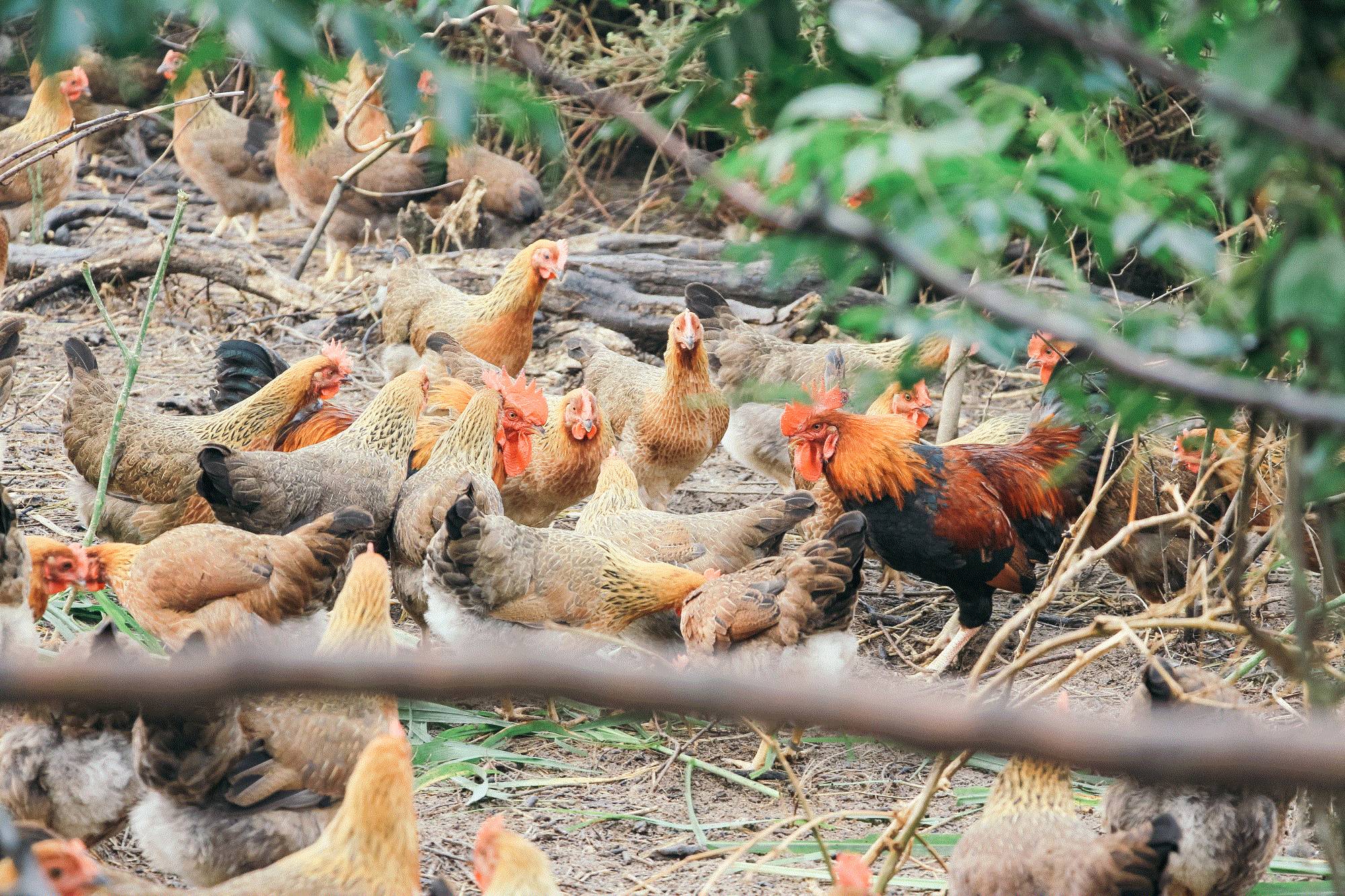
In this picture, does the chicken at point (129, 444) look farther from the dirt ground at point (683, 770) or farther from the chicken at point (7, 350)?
the dirt ground at point (683, 770)

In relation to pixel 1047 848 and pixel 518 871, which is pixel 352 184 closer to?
pixel 518 871

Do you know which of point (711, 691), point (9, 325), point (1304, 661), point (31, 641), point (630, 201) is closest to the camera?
point (711, 691)

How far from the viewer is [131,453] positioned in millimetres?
5191

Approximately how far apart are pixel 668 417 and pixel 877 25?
514 centimetres

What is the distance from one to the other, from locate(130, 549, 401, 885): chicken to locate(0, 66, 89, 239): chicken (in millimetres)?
6568

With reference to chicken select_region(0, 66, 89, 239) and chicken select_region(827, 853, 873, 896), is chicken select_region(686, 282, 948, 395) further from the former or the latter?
chicken select_region(0, 66, 89, 239)

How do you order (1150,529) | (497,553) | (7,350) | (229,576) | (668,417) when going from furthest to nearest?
(668,417) → (7,350) → (1150,529) → (497,553) → (229,576)

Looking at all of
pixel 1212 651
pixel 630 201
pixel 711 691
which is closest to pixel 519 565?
pixel 1212 651

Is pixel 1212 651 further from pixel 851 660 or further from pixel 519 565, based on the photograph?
pixel 519 565

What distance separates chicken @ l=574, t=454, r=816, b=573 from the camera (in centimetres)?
527

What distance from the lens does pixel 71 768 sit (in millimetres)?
3219

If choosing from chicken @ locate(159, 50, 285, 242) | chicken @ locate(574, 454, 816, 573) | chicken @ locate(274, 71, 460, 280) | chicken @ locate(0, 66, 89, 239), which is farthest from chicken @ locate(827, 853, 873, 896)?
chicken @ locate(159, 50, 285, 242)

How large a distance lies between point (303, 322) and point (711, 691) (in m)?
8.57

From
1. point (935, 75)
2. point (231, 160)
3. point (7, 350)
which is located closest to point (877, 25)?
point (935, 75)
